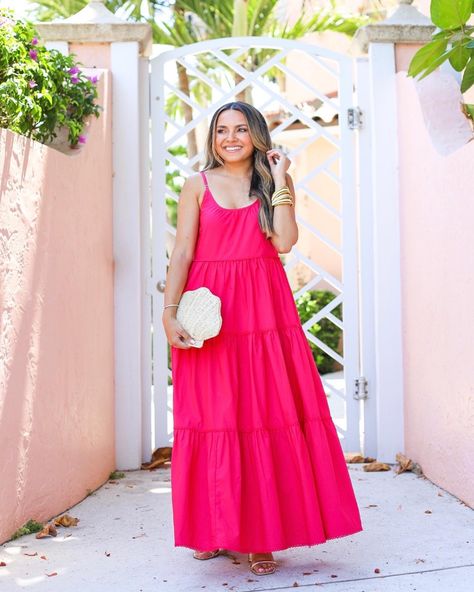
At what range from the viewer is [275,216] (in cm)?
343

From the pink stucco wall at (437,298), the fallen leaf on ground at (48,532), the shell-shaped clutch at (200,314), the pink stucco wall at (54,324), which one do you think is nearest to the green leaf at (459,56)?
the pink stucco wall at (437,298)

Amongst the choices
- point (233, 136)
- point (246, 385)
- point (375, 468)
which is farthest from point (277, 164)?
point (375, 468)

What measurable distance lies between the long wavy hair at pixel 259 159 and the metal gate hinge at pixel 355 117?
6.53 feet

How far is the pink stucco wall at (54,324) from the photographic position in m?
3.66

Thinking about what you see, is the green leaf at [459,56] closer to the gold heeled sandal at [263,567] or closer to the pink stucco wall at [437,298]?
the pink stucco wall at [437,298]

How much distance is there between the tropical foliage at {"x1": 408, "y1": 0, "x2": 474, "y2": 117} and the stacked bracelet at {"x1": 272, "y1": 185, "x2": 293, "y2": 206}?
129 centimetres

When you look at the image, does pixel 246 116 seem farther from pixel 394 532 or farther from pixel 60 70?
pixel 394 532

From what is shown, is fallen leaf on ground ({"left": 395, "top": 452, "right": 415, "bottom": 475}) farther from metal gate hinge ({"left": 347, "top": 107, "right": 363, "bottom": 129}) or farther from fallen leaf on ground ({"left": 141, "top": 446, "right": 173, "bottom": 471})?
metal gate hinge ({"left": 347, "top": 107, "right": 363, "bottom": 129})

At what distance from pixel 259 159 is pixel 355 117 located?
2053 mm

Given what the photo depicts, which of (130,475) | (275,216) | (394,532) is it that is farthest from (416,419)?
(275,216)

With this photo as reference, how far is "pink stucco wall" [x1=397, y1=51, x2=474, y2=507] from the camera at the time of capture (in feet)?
14.0

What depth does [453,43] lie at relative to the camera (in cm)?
431

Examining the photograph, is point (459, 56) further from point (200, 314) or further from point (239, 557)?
point (239, 557)

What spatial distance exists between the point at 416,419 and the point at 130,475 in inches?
66.5
